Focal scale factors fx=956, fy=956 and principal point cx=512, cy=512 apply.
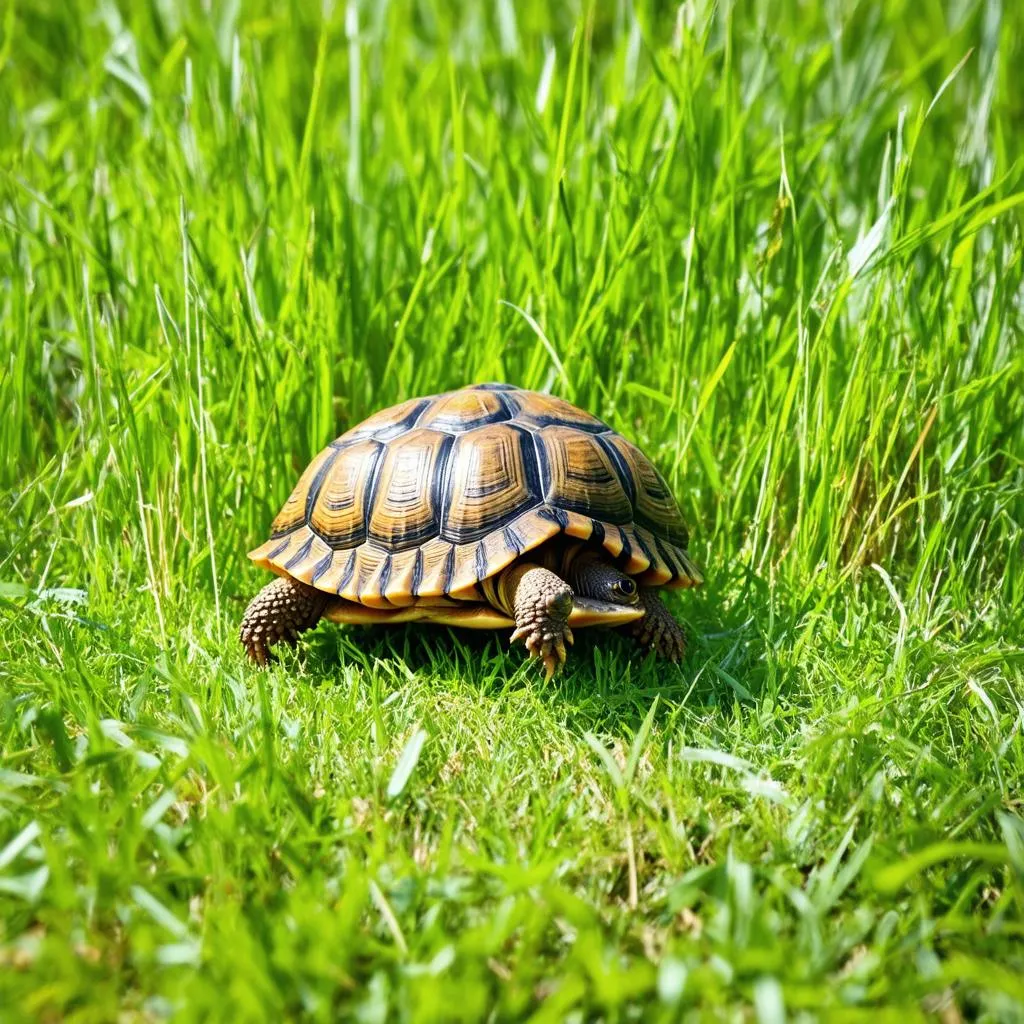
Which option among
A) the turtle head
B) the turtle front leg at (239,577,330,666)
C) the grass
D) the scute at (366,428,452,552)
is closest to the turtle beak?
the turtle head

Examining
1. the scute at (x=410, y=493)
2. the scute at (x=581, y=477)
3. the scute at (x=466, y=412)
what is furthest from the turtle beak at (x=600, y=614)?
the scute at (x=466, y=412)

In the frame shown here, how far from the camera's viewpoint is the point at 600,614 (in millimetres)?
2342

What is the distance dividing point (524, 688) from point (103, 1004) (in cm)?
121

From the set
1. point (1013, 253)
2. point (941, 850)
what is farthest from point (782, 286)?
point (941, 850)

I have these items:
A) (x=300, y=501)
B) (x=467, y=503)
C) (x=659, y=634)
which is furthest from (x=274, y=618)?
(x=659, y=634)

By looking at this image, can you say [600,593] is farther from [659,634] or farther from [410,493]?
[410,493]

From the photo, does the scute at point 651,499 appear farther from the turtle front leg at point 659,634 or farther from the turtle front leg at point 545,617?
the turtle front leg at point 545,617

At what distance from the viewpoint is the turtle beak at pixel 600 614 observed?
92.0 inches

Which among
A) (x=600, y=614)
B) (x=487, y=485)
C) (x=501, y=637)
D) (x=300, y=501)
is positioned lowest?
(x=501, y=637)

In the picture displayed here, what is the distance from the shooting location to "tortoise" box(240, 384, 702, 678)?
2400 mm

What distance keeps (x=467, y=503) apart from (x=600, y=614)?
1.47ft

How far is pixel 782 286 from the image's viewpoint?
323 cm

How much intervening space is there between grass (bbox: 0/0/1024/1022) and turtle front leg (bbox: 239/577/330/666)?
6 centimetres

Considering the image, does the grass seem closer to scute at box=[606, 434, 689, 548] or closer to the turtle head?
the turtle head
